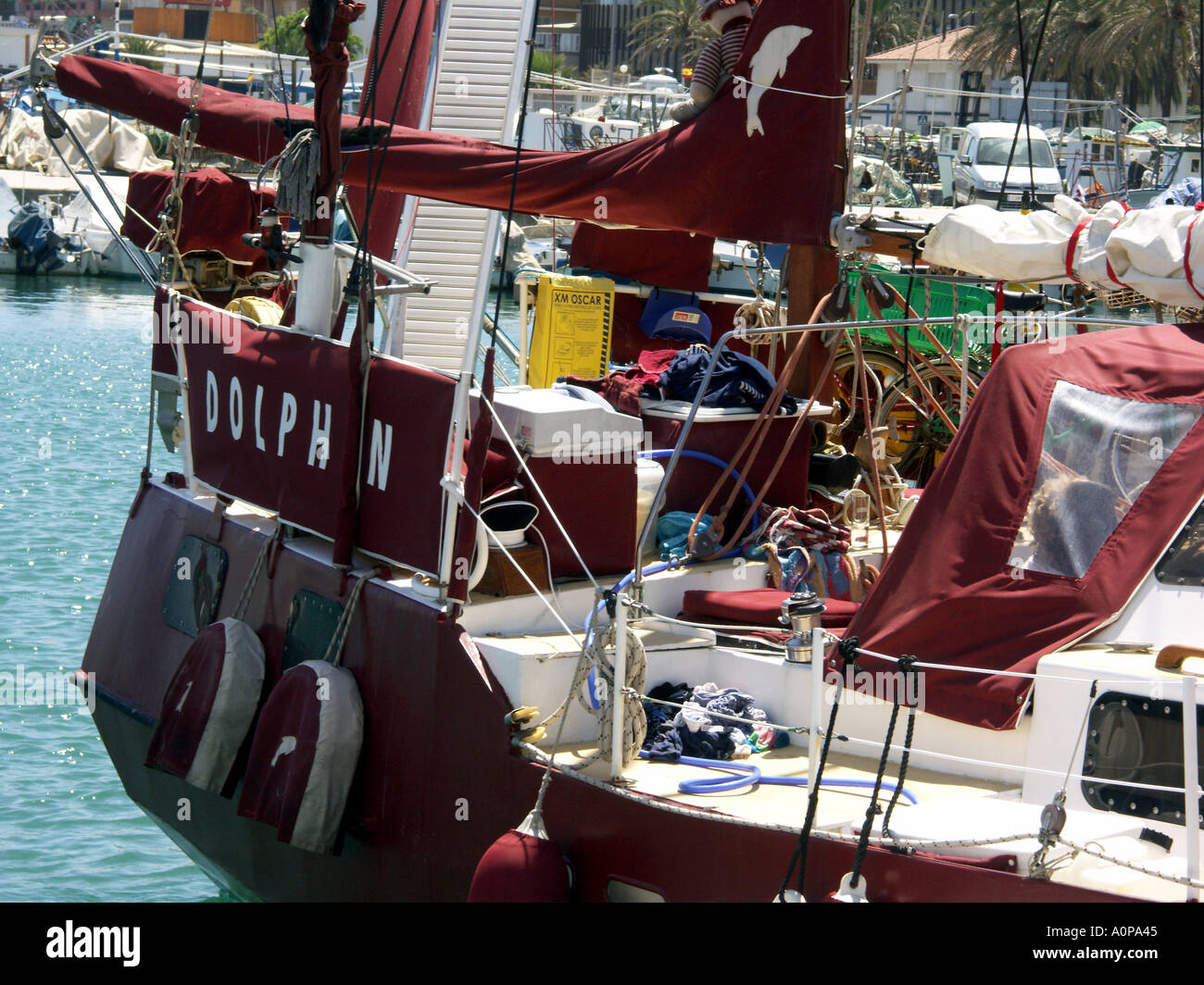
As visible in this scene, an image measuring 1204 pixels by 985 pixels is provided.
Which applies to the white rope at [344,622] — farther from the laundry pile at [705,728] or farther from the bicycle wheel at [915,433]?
the bicycle wheel at [915,433]

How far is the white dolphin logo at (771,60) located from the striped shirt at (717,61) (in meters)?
0.20

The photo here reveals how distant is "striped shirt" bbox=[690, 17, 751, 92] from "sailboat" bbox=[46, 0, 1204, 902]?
8.0 inches

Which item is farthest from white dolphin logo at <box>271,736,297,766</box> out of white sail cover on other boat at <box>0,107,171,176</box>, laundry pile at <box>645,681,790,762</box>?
white sail cover on other boat at <box>0,107,171,176</box>

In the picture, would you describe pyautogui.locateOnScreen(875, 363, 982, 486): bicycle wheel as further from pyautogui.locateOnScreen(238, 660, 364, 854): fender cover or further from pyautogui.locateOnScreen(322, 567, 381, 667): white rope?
pyautogui.locateOnScreen(238, 660, 364, 854): fender cover

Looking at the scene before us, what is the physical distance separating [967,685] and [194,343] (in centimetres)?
514

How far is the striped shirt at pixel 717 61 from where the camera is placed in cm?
890

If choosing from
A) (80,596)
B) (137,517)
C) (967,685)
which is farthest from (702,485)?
(80,596)

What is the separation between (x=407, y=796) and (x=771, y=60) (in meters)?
4.47

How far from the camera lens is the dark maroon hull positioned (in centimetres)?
601

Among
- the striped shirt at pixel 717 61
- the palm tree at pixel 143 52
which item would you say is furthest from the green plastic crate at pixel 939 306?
the striped shirt at pixel 717 61

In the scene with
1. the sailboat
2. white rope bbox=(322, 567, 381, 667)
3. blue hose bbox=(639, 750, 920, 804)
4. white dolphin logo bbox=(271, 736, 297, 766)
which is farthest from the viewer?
white rope bbox=(322, 567, 381, 667)

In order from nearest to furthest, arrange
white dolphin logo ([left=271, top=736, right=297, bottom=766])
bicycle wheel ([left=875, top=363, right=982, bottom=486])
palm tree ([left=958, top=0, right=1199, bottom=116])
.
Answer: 1. white dolphin logo ([left=271, top=736, right=297, bottom=766])
2. bicycle wheel ([left=875, top=363, right=982, bottom=486])
3. palm tree ([left=958, top=0, right=1199, bottom=116])

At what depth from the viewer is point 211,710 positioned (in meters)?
7.98

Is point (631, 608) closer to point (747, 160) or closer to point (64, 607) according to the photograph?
point (747, 160)
